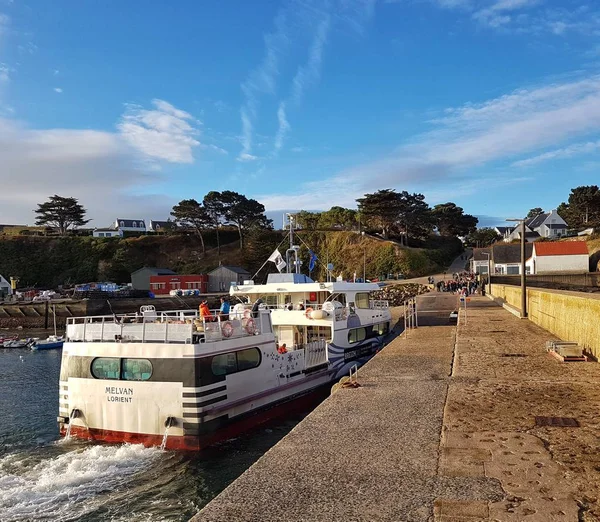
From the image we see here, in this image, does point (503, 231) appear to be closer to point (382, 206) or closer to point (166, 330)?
point (382, 206)

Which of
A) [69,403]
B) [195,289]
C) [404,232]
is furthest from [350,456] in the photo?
[404,232]

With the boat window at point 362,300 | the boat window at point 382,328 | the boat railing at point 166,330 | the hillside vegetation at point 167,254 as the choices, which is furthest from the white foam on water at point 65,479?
the hillside vegetation at point 167,254

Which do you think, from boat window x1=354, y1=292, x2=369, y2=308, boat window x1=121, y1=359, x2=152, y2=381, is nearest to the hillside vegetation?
boat window x1=354, y1=292, x2=369, y2=308

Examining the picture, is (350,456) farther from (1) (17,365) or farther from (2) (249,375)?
(1) (17,365)

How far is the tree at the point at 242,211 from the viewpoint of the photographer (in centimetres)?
10156

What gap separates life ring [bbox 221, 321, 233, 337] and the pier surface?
424cm

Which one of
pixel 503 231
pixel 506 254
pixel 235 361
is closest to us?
pixel 235 361

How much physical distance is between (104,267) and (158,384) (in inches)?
3585

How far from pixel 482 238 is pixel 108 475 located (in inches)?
4492

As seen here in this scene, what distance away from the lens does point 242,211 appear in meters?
101

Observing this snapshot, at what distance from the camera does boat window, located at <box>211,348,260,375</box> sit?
551 inches

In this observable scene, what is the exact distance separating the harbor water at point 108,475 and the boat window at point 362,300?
837 centimetres

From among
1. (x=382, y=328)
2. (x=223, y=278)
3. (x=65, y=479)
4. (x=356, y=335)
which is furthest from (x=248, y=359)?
(x=223, y=278)

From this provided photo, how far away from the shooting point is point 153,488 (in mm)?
11273
